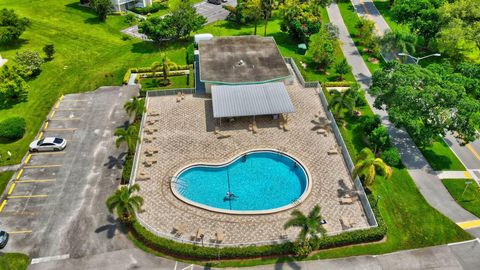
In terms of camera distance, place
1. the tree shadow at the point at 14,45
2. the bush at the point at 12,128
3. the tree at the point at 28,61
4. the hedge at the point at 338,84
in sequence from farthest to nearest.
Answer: the tree shadow at the point at 14,45, the hedge at the point at 338,84, the tree at the point at 28,61, the bush at the point at 12,128

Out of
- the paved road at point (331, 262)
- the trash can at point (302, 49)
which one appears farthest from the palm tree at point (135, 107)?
the trash can at point (302, 49)

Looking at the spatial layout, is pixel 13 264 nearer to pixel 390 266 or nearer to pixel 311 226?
pixel 311 226

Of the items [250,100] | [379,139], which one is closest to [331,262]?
[379,139]

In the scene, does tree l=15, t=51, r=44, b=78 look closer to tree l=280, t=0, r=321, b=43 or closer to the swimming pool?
the swimming pool

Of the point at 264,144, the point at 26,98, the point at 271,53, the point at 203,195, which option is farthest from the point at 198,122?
the point at 26,98

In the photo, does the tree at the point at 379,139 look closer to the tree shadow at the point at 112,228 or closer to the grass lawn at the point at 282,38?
the grass lawn at the point at 282,38

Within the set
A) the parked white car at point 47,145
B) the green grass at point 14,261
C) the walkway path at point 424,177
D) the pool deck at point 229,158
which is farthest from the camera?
the parked white car at point 47,145

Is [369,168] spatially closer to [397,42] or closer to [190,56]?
[397,42]
